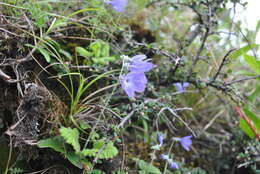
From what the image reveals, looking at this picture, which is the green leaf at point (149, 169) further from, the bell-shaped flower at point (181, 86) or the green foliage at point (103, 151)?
the bell-shaped flower at point (181, 86)

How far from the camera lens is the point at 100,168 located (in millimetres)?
1270

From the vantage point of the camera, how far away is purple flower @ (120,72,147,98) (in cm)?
123

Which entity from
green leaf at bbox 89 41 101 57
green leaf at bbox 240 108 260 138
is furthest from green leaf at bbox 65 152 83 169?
green leaf at bbox 240 108 260 138

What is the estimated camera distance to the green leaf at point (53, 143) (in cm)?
107

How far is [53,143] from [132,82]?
0.43 m

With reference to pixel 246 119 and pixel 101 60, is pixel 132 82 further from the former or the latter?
pixel 246 119

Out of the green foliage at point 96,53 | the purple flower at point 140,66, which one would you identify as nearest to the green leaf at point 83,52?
the green foliage at point 96,53

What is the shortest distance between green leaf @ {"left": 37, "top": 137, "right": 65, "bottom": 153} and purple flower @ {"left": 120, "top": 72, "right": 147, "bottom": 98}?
36cm

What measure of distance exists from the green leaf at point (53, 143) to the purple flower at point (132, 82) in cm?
36

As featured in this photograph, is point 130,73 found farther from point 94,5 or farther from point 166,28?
point 166,28

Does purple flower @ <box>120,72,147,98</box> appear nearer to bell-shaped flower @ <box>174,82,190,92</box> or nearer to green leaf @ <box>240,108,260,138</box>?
bell-shaped flower @ <box>174,82,190,92</box>

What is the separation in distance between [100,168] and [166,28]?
1.78 meters

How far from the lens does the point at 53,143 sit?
3.63ft

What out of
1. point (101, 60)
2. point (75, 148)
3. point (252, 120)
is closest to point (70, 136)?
point (75, 148)
